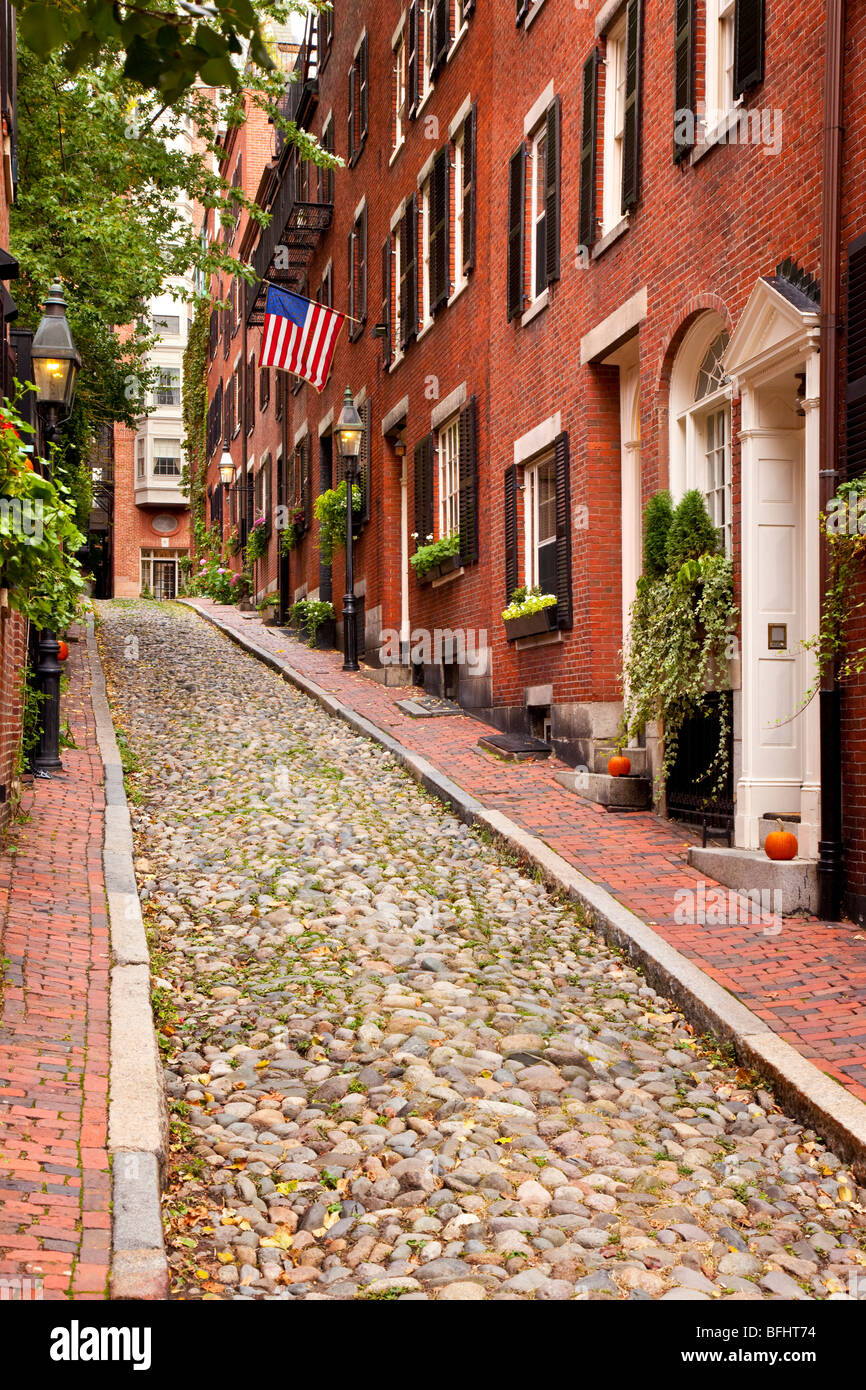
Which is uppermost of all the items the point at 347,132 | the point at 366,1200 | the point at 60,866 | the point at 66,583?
the point at 347,132

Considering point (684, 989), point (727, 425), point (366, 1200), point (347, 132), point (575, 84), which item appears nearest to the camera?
point (366, 1200)

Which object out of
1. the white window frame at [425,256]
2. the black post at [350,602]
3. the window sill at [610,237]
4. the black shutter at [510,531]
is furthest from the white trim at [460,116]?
the window sill at [610,237]

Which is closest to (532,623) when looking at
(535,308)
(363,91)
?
(535,308)

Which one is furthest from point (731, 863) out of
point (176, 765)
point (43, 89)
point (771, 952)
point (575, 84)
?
point (43, 89)

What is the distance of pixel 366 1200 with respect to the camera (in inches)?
182

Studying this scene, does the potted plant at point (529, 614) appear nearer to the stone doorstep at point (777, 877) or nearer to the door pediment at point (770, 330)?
the door pediment at point (770, 330)

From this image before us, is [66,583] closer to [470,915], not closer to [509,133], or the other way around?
[470,915]

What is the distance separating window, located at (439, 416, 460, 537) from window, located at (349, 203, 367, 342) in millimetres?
5652

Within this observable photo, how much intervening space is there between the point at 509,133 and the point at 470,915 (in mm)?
9909

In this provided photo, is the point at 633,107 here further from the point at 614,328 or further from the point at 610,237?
the point at 614,328

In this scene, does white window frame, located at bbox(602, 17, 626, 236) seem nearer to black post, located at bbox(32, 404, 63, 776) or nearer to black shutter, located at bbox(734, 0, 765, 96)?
black shutter, located at bbox(734, 0, 765, 96)

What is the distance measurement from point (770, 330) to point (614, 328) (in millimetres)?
3370

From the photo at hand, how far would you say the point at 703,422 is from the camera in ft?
33.9

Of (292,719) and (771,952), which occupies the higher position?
(292,719)
